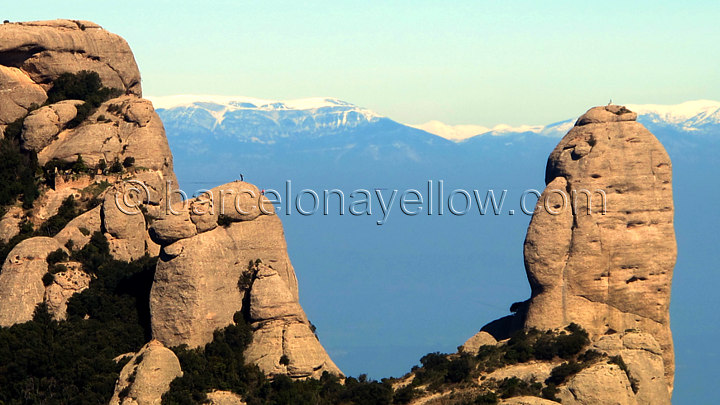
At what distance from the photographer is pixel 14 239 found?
8375 cm

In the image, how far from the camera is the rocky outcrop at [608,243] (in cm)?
7450

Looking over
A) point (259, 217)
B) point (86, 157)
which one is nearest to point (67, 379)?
point (259, 217)

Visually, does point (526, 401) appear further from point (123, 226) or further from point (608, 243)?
point (123, 226)

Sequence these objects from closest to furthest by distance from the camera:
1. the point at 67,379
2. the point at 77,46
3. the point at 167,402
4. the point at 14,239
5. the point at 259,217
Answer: the point at 167,402 → the point at 67,379 → the point at 259,217 → the point at 14,239 → the point at 77,46

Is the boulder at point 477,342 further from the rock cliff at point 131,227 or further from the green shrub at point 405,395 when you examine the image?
the rock cliff at point 131,227

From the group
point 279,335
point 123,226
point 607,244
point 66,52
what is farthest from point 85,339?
point 607,244

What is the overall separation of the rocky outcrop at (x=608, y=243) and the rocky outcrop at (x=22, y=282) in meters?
31.7

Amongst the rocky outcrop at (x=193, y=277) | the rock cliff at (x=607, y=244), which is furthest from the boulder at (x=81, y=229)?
the rock cliff at (x=607, y=244)

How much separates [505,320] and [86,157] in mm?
33302

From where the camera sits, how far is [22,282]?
3014 inches

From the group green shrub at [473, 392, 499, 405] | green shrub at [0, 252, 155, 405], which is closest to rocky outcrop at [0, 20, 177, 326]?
green shrub at [0, 252, 155, 405]

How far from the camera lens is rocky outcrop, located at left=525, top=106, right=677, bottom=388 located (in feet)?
244

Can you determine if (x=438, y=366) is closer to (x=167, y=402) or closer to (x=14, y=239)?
(x=167, y=402)

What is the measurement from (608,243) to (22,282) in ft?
124
